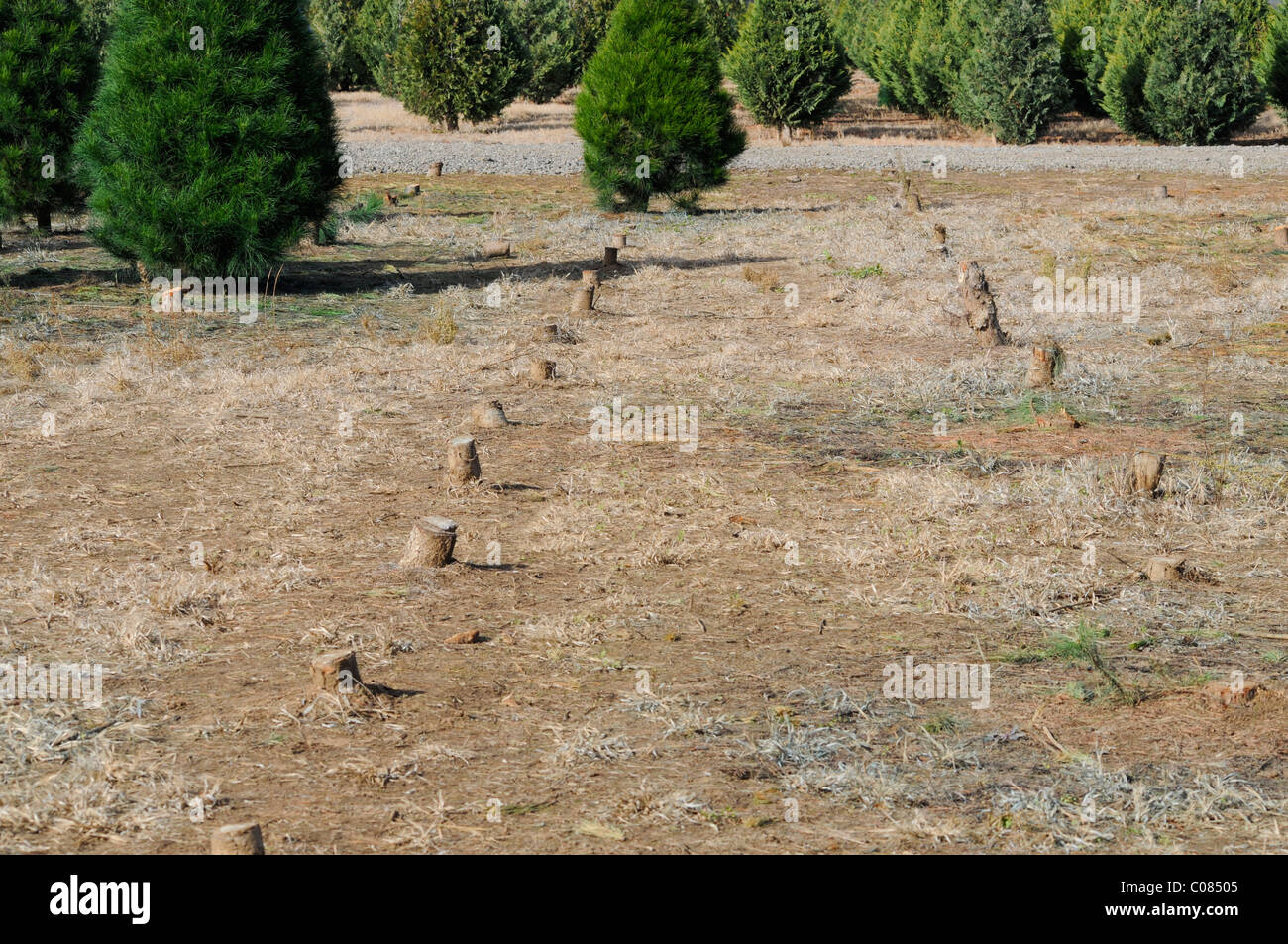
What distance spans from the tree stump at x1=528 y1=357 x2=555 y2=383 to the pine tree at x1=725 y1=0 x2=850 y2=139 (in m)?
27.6

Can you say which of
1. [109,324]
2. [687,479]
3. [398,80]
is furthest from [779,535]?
[398,80]

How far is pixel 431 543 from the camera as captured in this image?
6.33m

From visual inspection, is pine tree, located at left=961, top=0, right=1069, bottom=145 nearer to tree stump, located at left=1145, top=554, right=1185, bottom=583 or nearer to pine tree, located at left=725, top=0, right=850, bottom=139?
pine tree, located at left=725, top=0, right=850, bottom=139

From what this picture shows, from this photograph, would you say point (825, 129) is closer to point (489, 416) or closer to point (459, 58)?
point (459, 58)

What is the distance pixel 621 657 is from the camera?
211 inches

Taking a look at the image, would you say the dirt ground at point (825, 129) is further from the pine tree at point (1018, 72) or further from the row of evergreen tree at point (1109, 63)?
the pine tree at point (1018, 72)

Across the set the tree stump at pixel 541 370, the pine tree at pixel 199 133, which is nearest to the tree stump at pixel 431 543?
the tree stump at pixel 541 370

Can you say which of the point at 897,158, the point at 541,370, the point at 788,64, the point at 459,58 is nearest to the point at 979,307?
the point at 541,370

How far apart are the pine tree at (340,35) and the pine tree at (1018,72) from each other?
2724 centimetres

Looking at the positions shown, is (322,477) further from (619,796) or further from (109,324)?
(109,324)

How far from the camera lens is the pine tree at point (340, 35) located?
172 ft

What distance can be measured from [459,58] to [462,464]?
34.1m

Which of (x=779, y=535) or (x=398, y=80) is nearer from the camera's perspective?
(x=779, y=535)

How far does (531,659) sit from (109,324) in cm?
857
